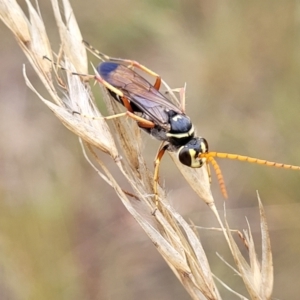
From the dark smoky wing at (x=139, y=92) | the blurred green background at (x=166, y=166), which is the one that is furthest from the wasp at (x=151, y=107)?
the blurred green background at (x=166, y=166)

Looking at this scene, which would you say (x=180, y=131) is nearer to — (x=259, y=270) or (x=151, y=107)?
(x=151, y=107)

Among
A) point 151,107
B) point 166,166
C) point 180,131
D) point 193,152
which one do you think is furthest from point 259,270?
point 166,166

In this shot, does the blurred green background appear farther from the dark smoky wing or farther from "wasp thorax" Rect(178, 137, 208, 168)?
"wasp thorax" Rect(178, 137, 208, 168)

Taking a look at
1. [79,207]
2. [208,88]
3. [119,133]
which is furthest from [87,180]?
[119,133]

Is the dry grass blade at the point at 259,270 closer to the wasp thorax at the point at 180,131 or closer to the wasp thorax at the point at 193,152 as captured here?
the wasp thorax at the point at 193,152

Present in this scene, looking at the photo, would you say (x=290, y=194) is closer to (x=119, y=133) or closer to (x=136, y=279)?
(x=136, y=279)

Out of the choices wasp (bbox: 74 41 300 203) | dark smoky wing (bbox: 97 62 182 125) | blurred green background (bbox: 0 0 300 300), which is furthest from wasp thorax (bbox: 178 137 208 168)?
blurred green background (bbox: 0 0 300 300)
